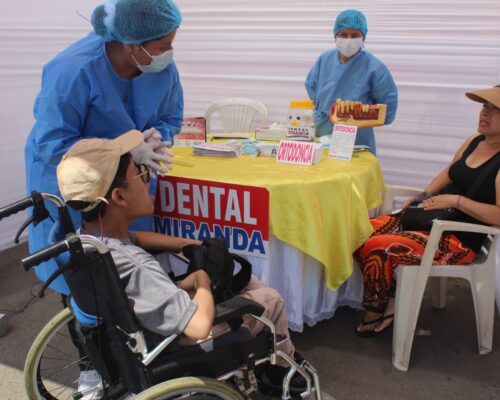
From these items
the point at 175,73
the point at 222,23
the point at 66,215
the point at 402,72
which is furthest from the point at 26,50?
the point at 402,72

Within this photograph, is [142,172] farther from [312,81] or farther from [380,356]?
[312,81]

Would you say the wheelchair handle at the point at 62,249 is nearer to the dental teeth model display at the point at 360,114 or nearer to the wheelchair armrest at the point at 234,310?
the wheelchair armrest at the point at 234,310

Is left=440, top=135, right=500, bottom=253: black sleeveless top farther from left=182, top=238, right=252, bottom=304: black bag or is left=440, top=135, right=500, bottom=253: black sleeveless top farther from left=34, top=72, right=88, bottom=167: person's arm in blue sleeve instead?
left=34, top=72, right=88, bottom=167: person's arm in blue sleeve

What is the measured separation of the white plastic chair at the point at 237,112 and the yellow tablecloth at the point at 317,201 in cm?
129

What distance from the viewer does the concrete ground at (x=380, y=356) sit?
174 centimetres

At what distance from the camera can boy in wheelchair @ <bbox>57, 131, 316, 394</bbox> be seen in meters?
1.09

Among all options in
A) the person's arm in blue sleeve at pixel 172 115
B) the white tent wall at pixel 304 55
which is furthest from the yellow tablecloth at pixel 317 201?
the white tent wall at pixel 304 55

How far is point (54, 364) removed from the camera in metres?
1.89

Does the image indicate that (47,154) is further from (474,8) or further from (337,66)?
(474,8)

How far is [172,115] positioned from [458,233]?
1290 millimetres

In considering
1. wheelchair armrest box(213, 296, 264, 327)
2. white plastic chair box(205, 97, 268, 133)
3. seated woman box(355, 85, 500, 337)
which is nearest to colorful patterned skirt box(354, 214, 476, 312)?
seated woman box(355, 85, 500, 337)

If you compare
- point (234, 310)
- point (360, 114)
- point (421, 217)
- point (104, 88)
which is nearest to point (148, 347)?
point (234, 310)

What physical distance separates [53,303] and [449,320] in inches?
80.5

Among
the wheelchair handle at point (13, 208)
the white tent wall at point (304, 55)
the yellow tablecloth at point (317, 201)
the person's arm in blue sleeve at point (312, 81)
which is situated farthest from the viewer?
the white tent wall at point (304, 55)
